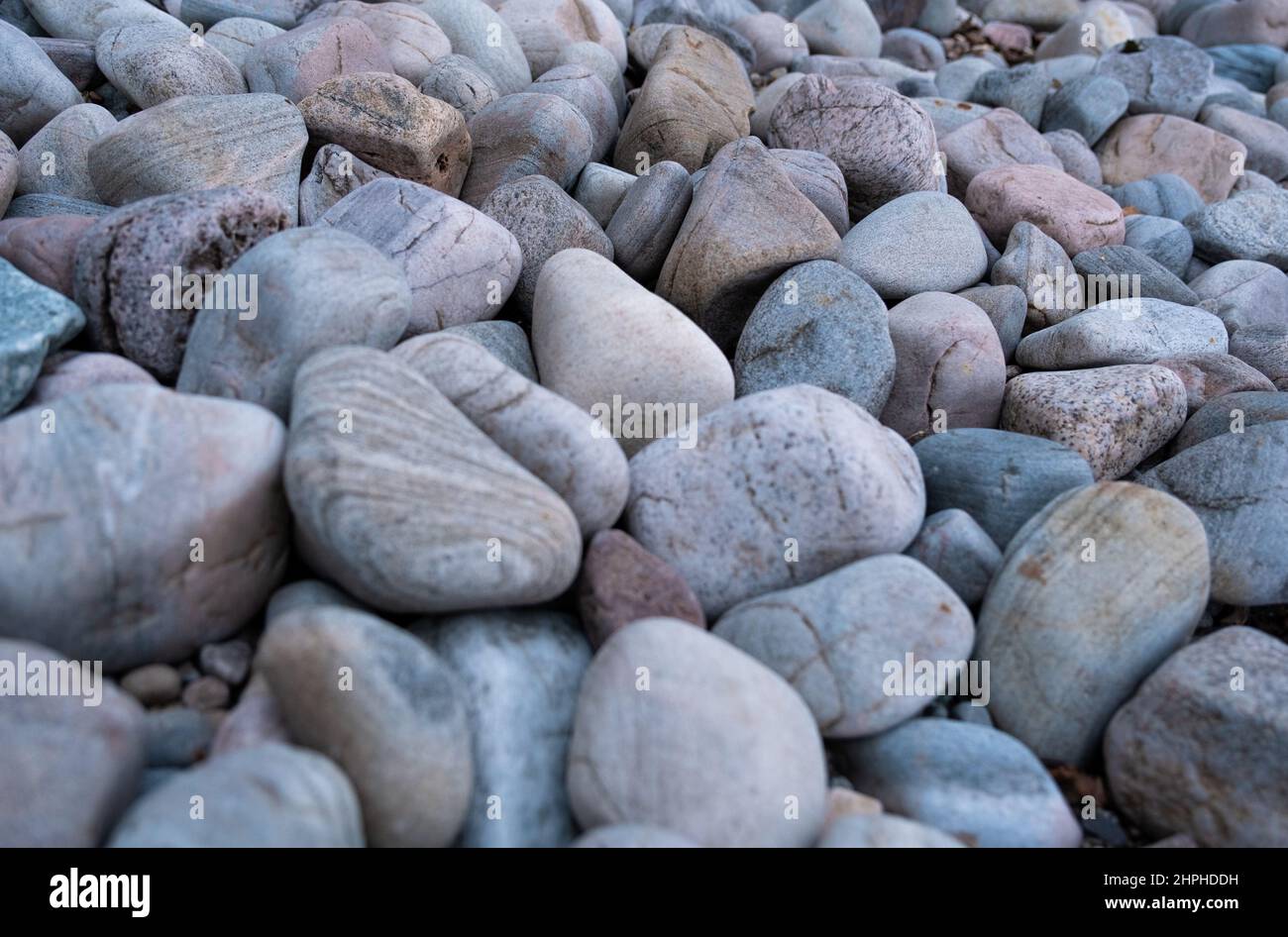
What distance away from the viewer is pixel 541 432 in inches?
113

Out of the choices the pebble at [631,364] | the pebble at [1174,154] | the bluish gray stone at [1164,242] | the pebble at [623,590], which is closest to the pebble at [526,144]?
the pebble at [631,364]

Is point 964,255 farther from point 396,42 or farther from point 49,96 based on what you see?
point 49,96

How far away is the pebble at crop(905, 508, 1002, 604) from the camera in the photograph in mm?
3107

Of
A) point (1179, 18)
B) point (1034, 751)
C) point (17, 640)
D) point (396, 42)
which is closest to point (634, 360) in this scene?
point (1034, 751)

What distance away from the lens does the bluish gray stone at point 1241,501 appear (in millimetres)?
3258

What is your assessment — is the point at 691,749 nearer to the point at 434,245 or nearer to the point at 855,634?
the point at 855,634

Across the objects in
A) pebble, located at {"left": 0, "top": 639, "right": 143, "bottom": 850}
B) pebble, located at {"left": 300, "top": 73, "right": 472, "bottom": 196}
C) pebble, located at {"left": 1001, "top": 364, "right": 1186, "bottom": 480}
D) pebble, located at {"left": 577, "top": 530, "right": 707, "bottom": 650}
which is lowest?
pebble, located at {"left": 0, "top": 639, "right": 143, "bottom": 850}

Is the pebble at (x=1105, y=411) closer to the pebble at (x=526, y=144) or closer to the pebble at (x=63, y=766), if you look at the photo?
the pebble at (x=526, y=144)

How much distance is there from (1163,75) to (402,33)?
16.3 feet

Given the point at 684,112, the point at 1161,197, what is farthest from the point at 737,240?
the point at 1161,197

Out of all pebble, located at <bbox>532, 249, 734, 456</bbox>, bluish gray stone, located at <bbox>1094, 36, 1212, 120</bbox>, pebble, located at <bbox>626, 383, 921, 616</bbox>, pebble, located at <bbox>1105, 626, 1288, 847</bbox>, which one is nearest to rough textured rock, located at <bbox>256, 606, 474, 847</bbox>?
pebble, located at <bbox>626, 383, 921, 616</bbox>

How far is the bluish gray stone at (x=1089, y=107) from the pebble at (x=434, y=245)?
438 cm

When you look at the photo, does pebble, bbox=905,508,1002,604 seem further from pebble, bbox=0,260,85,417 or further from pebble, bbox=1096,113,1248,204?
pebble, bbox=1096,113,1248,204

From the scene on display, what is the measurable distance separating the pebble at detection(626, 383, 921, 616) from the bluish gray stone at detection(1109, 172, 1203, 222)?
381 centimetres
